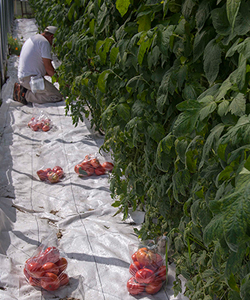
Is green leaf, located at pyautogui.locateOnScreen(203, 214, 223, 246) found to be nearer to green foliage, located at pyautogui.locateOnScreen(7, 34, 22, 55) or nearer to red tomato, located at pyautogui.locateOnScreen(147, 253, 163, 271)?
red tomato, located at pyautogui.locateOnScreen(147, 253, 163, 271)

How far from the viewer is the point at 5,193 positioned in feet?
8.98

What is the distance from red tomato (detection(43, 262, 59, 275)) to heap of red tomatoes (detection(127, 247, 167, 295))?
37 centimetres

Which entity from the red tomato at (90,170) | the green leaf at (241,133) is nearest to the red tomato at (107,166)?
the red tomato at (90,170)

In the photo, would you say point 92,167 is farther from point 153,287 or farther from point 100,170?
point 153,287

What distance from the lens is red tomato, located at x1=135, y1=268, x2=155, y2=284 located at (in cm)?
Answer: 171

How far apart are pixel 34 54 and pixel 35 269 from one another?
12.0ft

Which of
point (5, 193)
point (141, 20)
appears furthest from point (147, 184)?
point (5, 193)

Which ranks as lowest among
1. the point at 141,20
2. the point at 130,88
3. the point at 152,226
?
the point at 152,226

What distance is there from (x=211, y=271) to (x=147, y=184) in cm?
69

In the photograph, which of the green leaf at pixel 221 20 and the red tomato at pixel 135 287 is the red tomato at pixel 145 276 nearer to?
the red tomato at pixel 135 287

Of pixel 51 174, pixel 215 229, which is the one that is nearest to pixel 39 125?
pixel 51 174

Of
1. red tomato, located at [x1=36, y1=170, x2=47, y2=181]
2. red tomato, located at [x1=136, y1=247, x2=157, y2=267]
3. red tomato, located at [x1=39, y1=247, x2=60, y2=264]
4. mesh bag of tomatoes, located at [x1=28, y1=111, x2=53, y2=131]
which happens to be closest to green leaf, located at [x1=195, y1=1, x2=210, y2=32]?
red tomato, located at [x1=136, y1=247, x2=157, y2=267]

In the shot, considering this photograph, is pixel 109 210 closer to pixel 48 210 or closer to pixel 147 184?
pixel 48 210

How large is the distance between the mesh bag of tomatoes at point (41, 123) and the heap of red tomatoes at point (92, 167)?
47.0 inches
